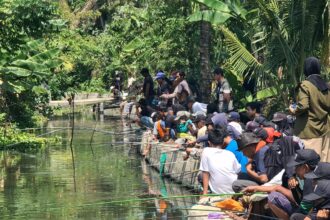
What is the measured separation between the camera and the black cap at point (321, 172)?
29.2ft


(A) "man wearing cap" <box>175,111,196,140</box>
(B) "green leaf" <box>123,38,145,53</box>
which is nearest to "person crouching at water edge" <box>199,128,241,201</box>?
(A) "man wearing cap" <box>175,111,196,140</box>

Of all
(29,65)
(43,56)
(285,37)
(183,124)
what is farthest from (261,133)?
(43,56)

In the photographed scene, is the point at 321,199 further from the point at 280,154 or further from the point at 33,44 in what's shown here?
the point at 33,44

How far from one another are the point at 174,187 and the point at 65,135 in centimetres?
1524

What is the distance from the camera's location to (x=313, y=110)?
1189 centimetres

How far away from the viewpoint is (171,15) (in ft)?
98.4

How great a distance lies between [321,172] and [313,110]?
10.0 ft

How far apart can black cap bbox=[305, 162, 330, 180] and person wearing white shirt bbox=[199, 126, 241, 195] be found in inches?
137

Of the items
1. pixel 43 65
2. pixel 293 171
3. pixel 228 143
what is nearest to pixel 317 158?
pixel 293 171

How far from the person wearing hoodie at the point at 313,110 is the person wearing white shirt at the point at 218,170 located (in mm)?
1059

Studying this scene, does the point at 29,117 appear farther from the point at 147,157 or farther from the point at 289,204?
the point at 289,204

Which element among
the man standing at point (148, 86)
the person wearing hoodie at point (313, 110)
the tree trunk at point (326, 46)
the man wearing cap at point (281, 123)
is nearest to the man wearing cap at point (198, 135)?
the man wearing cap at point (281, 123)

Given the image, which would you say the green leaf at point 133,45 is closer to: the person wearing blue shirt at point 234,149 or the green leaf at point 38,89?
the green leaf at point 38,89

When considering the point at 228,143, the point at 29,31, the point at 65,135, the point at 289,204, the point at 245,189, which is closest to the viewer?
the point at 289,204
